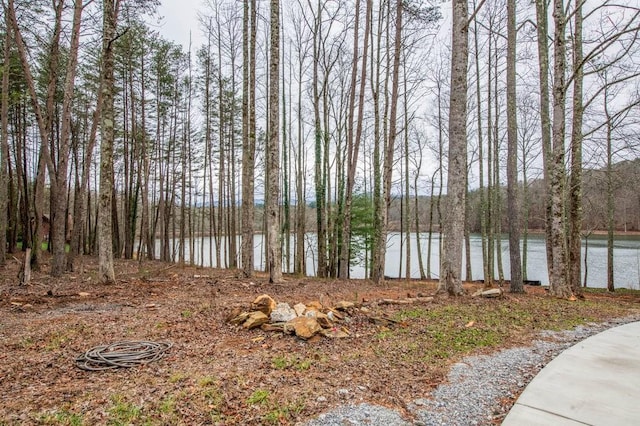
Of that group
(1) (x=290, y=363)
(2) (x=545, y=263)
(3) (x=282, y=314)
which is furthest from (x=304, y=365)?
(2) (x=545, y=263)

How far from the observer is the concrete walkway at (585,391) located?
2.11 m

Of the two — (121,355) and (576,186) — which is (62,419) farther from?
(576,186)

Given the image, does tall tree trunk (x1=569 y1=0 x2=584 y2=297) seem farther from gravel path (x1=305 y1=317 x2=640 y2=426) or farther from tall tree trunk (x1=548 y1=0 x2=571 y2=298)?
gravel path (x1=305 y1=317 x2=640 y2=426)

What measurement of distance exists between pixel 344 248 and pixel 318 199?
263cm

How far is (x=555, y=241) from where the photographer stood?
671 cm

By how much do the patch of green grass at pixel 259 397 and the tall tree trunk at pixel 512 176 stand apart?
7.24 meters

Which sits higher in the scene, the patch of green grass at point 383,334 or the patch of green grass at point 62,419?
the patch of green grass at point 62,419

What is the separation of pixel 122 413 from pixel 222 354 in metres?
1.21

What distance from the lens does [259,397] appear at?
8.07ft

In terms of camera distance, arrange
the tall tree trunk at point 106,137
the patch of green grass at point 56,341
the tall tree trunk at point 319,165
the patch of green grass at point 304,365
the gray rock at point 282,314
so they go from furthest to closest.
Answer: the tall tree trunk at point 319,165 < the tall tree trunk at point 106,137 < the gray rock at point 282,314 < the patch of green grass at point 56,341 < the patch of green grass at point 304,365

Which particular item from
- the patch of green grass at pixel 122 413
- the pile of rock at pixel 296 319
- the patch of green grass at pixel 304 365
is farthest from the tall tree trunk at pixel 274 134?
the patch of green grass at pixel 122 413

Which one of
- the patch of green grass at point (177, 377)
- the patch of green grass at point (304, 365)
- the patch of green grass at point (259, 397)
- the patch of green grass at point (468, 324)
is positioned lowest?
the patch of green grass at point (468, 324)

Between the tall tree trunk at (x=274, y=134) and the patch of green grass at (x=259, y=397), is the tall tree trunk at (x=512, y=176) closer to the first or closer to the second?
the tall tree trunk at (x=274, y=134)

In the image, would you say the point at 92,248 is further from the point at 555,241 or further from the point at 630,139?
the point at 630,139
